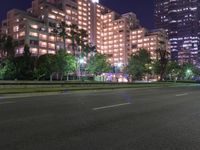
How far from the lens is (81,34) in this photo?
8862 centimetres

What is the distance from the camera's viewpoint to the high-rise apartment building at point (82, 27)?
11781 centimetres

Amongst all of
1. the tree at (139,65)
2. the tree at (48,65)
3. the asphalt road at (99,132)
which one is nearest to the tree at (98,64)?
the tree at (139,65)

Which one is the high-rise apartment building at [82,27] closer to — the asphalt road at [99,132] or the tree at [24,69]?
the tree at [24,69]

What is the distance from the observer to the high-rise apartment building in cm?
11781

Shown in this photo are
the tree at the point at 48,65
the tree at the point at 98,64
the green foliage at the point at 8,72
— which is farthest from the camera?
the tree at the point at 98,64

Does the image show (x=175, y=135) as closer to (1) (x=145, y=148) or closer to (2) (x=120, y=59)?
(1) (x=145, y=148)

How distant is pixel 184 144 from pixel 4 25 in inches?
5475

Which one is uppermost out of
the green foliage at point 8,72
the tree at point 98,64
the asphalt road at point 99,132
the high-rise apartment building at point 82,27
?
the high-rise apartment building at point 82,27

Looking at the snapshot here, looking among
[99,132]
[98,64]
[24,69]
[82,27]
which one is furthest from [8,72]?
[82,27]

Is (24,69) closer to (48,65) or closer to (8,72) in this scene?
(8,72)

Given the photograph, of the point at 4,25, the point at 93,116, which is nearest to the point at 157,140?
the point at 93,116

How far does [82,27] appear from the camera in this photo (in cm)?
16238

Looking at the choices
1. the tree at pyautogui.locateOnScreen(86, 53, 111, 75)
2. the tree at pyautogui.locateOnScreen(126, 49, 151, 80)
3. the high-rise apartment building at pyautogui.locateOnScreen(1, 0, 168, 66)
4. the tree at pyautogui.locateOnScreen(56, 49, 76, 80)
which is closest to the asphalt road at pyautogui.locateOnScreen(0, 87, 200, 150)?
the tree at pyautogui.locateOnScreen(56, 49, 76, 80)

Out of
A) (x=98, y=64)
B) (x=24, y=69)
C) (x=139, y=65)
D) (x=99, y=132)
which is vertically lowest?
(x=99, y=132)
